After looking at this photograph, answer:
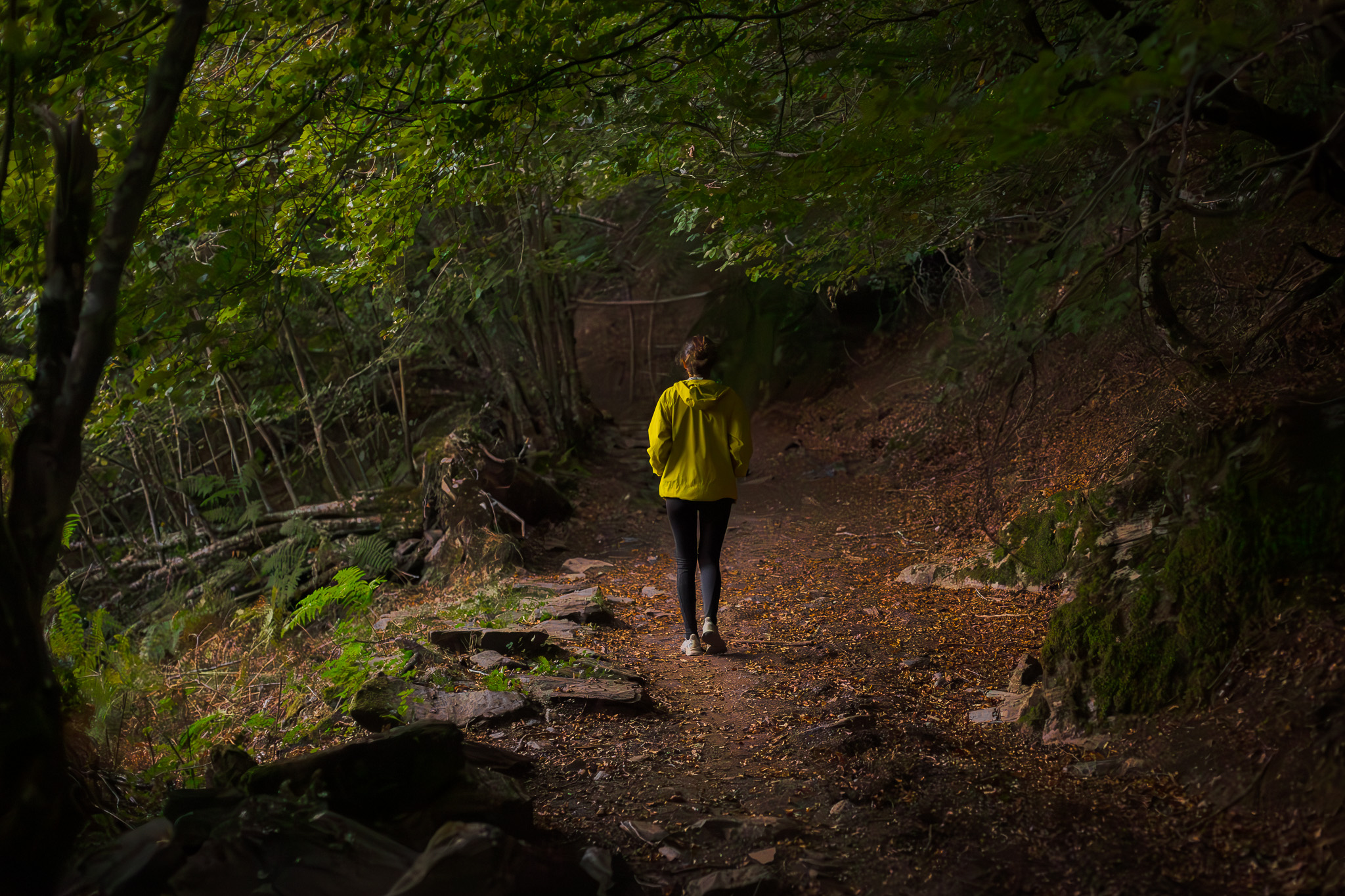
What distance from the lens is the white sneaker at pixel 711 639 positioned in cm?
575

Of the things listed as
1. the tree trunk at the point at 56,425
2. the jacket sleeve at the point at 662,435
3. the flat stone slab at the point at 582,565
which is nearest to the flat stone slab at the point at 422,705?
the tree trunk at the point at 56,425

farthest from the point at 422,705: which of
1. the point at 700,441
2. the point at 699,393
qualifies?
the point at 699,393

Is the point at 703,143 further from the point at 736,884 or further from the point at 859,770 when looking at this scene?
the point at 736,884

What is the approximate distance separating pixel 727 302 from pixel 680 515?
14596 millimetres

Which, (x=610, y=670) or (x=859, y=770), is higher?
(x=859, y=770)

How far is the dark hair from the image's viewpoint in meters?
5.66

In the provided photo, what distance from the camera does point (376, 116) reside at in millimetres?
4672

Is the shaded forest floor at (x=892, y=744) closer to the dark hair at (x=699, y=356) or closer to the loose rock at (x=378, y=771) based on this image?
the loose rock at (x=378, y=771)

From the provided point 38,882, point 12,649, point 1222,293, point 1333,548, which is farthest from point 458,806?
point 1222,293

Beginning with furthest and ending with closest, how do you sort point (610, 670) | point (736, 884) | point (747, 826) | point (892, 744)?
point (610, 670)
point (892, 744)
point (747, 826)
point (736, 884)

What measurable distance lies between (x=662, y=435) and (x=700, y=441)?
0.26 metres

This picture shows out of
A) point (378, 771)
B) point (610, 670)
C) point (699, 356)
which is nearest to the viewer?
point (378, 771)

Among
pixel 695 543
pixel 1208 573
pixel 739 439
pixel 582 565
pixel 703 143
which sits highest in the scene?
pixel 703 143

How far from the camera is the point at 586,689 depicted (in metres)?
4.86
